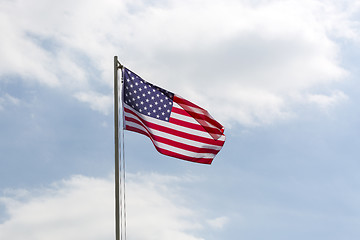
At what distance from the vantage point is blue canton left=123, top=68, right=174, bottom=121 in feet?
55.6

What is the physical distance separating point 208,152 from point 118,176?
13.6 ft

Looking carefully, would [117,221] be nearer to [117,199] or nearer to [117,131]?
[117,199]

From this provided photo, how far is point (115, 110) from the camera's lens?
15.8 meters

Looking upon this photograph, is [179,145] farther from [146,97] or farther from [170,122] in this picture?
[146,97]

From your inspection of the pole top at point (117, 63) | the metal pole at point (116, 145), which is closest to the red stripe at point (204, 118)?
the pole top at point (117, 63)

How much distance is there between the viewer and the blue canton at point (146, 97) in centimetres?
1694

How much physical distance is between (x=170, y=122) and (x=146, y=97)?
1405mm

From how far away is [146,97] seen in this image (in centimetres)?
1717

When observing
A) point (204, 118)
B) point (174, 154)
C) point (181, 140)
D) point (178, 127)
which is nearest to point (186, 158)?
point (174, 154)

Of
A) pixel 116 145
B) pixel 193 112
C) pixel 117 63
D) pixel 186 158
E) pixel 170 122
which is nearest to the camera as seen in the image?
pixel 116 145

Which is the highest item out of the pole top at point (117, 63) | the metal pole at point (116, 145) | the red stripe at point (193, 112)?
the pole top at point (117, 63)

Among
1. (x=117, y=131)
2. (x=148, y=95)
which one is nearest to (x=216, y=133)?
(x=148, y=95)

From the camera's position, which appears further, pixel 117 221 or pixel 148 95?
pixel 148 95

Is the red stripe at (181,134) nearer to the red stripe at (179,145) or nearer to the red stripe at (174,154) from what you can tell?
the red stripe at (179,145)
